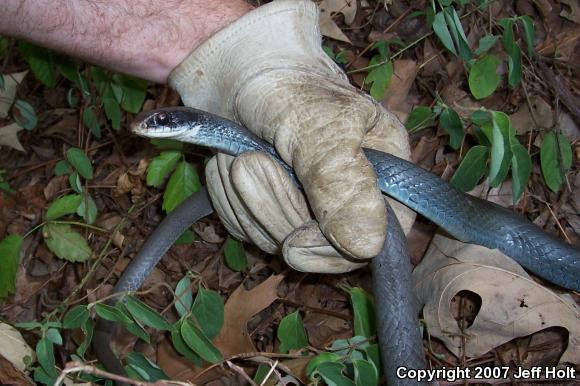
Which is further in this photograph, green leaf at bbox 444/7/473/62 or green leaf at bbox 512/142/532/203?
green leaf at bbox 444/7/473/62

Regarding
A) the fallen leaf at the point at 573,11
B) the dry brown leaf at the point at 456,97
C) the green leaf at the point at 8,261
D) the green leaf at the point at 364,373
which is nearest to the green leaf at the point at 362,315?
the green leaf at the point at 364,373

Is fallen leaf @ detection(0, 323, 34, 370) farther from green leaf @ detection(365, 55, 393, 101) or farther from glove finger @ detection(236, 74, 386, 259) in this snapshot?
green leaf @ detection(365, 55, 393, 101)

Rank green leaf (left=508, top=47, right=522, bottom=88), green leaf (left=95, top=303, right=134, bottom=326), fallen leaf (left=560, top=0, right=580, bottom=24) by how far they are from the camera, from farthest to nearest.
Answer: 1. fallen leaf (left=560, top=0, right=580, bottom=24)
2. green leaf (left=508, top=47, right=522, bottom=88)
3. green leaf (left=95, top=303, right=134, bottom=326)

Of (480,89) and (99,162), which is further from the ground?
(480,89)

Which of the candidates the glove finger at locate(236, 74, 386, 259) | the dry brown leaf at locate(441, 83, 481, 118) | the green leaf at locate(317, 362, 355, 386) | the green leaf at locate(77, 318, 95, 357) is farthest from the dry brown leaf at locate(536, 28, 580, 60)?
the green leaf at locate(77, 318, 95, 357)

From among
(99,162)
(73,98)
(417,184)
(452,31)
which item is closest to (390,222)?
(417,184)

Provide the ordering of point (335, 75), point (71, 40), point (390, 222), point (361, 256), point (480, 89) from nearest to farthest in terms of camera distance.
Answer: point (361, 256), point (390, 222), point (335, 75), point (71, 40), point (480, 89)

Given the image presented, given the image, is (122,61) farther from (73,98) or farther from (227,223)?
(73,98)

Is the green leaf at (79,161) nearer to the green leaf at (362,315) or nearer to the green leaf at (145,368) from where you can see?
the green leaf at (145,368)
